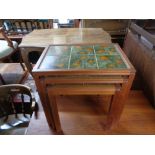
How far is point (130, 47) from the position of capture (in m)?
1.58

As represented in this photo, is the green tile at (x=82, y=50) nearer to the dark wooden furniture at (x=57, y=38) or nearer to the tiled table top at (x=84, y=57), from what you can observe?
the tiled table top at (x=84, y=57)

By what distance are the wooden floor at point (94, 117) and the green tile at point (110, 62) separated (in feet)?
1.79

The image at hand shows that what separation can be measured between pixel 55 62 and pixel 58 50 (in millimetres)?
190

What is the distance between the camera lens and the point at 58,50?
1.00 meters

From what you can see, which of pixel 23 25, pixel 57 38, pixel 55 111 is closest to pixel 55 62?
pixel 55 111

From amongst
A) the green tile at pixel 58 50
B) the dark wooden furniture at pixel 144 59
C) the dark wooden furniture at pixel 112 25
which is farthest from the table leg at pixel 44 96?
the dark wooden furniture at pixel 112 25

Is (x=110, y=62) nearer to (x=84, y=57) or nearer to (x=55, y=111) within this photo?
(x=84, y=57)

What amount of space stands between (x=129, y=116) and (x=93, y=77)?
625 mm

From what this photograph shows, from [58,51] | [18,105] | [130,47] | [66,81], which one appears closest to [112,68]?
[66,81]

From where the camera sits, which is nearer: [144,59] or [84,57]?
[84,57]

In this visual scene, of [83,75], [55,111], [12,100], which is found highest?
[83,75]

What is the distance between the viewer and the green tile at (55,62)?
31.4 inches

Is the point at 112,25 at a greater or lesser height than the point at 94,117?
greater
